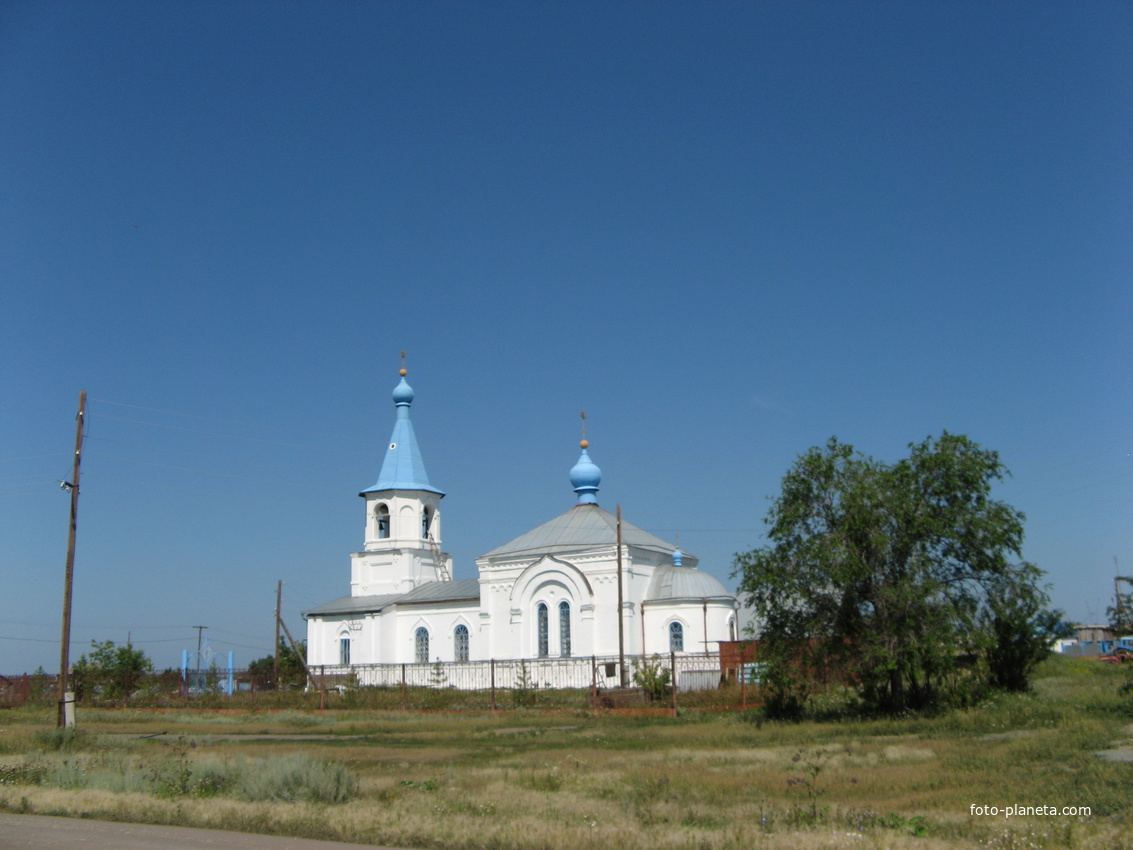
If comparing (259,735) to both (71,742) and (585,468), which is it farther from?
(585,468)

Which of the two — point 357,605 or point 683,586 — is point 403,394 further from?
point 683,586

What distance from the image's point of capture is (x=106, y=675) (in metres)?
36.0

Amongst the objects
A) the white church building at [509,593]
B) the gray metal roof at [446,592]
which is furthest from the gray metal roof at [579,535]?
the gray metal roof at [446,592]

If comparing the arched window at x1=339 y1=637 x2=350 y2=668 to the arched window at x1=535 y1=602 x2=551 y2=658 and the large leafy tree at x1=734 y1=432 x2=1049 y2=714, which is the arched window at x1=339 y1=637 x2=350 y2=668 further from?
the large leafy tree at x1=734 y1=432 x2=1049 y2=714

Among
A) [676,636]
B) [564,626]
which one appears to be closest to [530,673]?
[564,626]

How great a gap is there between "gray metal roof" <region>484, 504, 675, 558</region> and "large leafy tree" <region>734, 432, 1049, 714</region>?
18.9 meters

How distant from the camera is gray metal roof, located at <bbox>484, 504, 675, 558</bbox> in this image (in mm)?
41188

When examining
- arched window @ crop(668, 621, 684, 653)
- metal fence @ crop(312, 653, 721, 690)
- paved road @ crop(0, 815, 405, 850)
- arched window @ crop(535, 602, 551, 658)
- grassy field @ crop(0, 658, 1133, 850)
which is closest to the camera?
paved road @ crop(0, 815, 405, 850)

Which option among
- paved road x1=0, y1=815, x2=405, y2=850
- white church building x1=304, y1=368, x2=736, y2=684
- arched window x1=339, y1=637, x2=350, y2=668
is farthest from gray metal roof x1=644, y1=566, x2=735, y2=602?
paved road x1=0, y1=815, x2=405, y2=850

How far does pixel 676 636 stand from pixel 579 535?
6.20 metres

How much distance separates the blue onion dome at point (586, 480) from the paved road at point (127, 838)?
35.7 metres

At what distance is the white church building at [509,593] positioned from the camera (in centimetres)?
3866

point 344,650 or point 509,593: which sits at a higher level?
point 509,593

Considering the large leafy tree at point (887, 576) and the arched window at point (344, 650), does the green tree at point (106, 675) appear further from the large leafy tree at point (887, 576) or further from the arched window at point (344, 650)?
the large leafy tree at point (887, 576)
